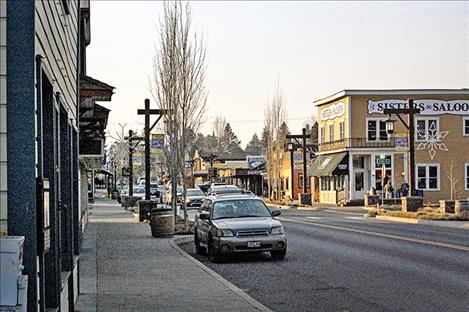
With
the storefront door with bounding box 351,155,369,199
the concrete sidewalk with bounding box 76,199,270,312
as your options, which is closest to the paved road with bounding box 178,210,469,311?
the concrete sidewalk with bounding box 76,199,270,312

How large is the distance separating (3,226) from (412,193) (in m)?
37.3

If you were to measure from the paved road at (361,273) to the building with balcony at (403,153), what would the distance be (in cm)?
3386

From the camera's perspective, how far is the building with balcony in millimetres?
59906

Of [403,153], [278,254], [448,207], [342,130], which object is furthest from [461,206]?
[342,130]

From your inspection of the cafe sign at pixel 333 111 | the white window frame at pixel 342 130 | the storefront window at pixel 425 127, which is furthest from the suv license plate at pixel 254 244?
the cafe sign at pixel 333 111

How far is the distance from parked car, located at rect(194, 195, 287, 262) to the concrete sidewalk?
0.85 metres

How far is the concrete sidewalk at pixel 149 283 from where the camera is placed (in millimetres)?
11961

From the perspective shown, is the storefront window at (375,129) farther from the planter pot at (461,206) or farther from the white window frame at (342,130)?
the planter pot at (461,206)

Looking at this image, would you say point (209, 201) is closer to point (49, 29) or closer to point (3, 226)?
point (49, 29)

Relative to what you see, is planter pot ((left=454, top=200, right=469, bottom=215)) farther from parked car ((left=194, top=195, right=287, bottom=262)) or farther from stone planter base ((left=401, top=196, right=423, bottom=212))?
parked car ((left=194, top=195, right=287, bottom=262))

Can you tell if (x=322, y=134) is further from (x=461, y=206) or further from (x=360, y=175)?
(x=461, y=206)

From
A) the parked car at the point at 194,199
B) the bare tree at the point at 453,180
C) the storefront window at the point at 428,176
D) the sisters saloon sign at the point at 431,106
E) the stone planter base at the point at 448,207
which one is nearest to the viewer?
the stone planter base at the point at 448,207

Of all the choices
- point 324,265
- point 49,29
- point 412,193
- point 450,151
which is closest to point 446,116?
point 450,151

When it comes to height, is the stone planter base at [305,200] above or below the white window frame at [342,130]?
below
